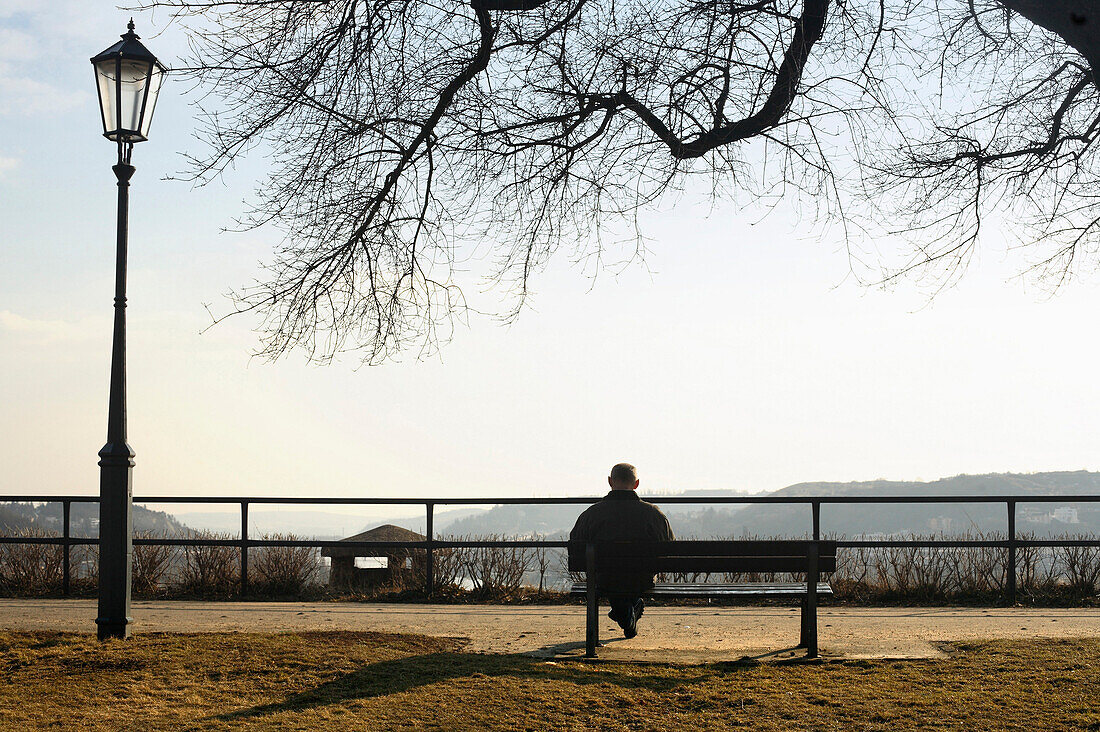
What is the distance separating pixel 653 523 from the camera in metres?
8.54

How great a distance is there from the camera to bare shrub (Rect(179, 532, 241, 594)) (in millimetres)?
12461

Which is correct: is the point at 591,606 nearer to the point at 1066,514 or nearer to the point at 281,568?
the point at 281,568

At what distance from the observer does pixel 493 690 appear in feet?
22.0

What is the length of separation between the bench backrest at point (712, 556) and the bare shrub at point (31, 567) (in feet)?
25.2

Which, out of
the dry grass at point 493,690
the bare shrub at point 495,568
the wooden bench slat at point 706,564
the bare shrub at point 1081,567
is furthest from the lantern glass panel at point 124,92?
the bare shrub at point 1081,567

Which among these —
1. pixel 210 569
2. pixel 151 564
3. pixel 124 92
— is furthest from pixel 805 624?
pixel 151 564

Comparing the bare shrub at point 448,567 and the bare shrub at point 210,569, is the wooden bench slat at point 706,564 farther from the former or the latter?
the bare shrub at point 210,569

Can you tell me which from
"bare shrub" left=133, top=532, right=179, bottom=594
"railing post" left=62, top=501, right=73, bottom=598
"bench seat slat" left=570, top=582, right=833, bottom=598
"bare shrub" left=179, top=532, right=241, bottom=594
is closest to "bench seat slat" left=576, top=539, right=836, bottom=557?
"bench seat slat" left=570, top=582, right=833, bottom=598

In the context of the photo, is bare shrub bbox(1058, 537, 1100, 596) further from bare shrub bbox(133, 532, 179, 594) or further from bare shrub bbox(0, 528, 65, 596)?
bare shrub bbox(0, 528, 65, 596)

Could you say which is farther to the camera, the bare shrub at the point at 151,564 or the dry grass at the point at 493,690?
the bare shrub at the point at 151,564

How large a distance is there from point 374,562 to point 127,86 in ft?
21.0

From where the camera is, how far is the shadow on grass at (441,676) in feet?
21.4

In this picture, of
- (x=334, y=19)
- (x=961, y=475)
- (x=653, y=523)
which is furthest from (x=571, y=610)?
(x=961, y=475)

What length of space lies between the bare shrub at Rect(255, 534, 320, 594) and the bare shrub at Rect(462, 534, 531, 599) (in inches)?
71.2
